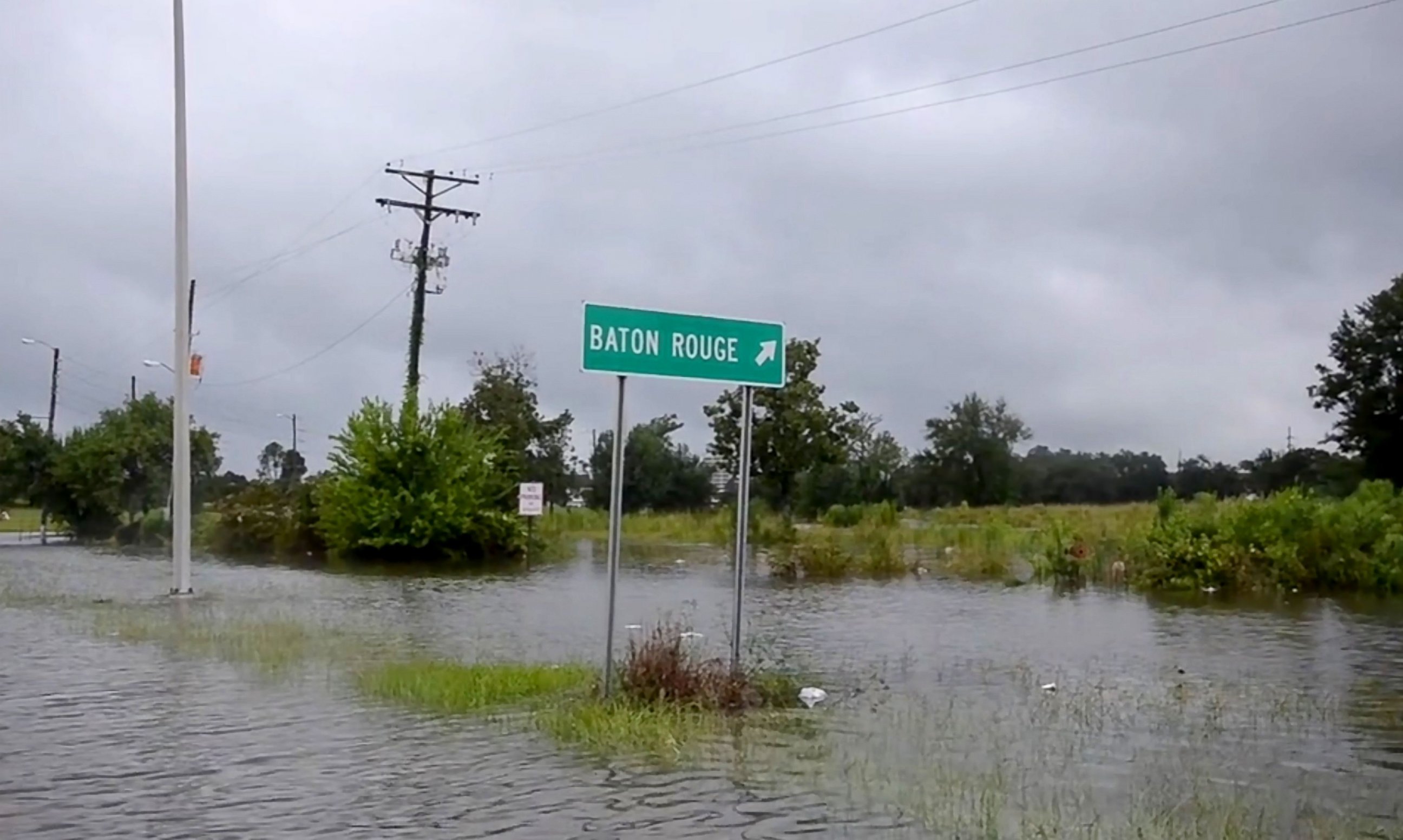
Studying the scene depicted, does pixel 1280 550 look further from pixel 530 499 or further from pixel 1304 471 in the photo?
pixel 1304 471

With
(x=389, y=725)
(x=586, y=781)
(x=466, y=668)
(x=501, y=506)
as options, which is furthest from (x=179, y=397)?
(x=501, y=506)

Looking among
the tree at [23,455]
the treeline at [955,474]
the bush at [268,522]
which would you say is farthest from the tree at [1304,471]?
the tree at [23,455]

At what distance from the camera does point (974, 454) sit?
238 feet

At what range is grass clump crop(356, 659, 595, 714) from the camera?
12.7 metres

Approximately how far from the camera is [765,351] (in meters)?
12.4

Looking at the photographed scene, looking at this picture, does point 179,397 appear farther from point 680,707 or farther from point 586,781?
point 586,781

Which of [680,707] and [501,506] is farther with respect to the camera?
[501,506]

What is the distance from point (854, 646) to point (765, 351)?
745cm

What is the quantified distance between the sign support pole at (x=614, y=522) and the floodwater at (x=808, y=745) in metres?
1.16

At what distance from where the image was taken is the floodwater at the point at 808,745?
27.7ft

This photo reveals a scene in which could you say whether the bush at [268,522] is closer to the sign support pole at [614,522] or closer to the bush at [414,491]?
the bush at [414,491]

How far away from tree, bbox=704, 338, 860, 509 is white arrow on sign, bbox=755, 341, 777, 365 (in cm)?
4095

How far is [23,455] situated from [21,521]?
21.4m

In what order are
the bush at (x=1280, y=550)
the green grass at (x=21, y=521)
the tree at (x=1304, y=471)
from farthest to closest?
the green grass at (x=21, y=521), the tree at (x=1304, y=471), the bush at (x=1280, y=550)
